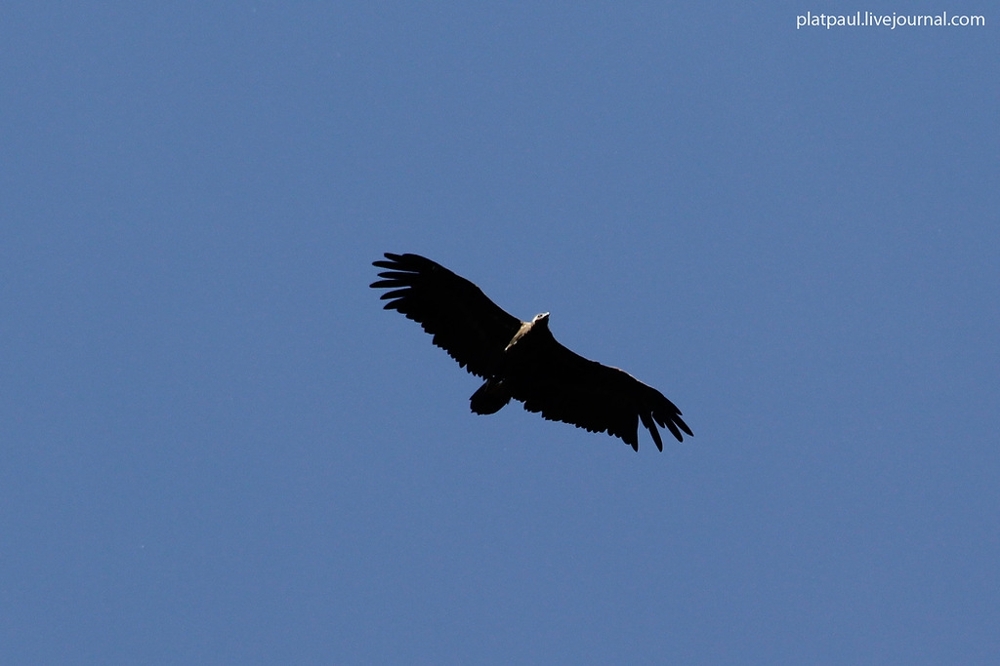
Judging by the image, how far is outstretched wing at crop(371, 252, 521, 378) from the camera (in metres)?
29.5

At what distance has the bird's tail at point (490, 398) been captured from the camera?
28969mm

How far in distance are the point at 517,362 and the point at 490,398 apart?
1040 millimetres

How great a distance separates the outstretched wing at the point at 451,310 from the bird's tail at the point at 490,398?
42 cm

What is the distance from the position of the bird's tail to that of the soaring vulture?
0.07 ft

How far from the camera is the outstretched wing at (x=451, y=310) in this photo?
29.5 meters

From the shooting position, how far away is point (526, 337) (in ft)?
95.4

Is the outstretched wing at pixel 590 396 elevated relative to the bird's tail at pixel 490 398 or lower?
elevated

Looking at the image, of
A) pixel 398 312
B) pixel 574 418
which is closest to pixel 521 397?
pixel 574 418

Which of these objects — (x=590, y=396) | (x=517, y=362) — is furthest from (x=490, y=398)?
(x=590, y=396)

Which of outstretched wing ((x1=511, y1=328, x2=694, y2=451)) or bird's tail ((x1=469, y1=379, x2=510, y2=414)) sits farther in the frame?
outstretched wing ((x1=511, y1=328, x2=694, y2=451))

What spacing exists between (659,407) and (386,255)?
702cm

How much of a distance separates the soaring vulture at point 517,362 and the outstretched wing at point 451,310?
0.07 feet

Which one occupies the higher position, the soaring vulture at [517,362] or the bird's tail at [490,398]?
the soaring vulture at [517,362]

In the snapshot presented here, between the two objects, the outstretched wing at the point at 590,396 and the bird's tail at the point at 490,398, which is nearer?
the bird's tail at the point at 490,398
